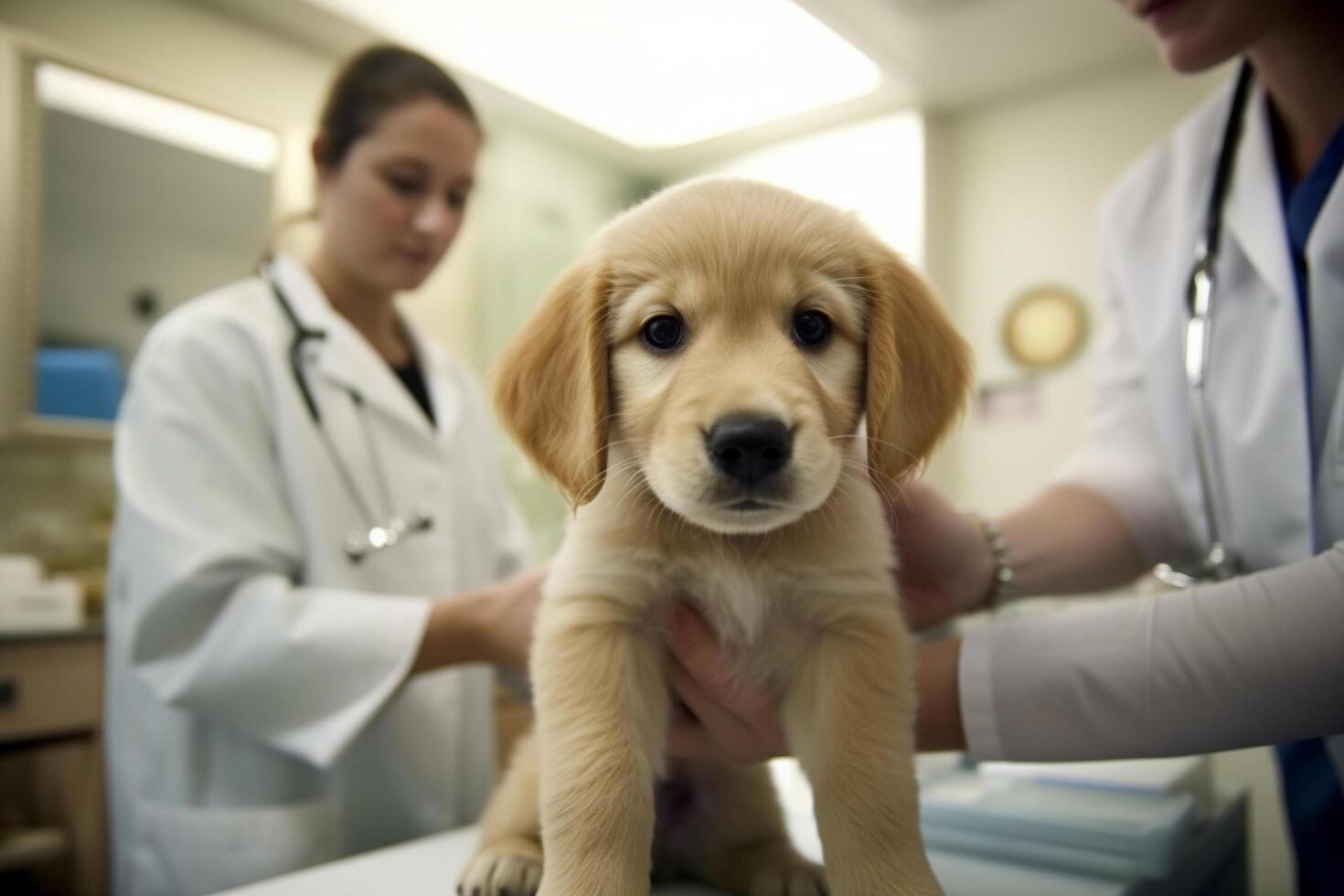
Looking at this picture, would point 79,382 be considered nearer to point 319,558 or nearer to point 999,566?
point 319,558

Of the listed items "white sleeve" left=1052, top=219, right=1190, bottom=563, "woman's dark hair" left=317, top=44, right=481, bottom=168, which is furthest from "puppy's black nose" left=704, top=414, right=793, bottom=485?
"woman's dark hair" left=317, top=44, right=481, bottom=168

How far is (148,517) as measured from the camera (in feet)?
4.92

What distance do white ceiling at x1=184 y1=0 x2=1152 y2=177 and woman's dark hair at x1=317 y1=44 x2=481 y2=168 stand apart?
0.06 m

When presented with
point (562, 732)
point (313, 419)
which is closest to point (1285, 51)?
point (562, 732)

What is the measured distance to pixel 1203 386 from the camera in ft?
4.26

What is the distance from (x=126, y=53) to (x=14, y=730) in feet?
7.64

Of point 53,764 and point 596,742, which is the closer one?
point 596,742

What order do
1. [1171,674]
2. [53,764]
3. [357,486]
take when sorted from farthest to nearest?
[53,764], [357,486], [1171,674]

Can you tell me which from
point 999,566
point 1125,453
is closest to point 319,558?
point 999,566

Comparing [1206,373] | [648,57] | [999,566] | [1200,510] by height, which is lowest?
[999,566]

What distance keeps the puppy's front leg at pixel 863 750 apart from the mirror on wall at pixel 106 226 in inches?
116

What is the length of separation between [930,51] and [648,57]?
703 mm

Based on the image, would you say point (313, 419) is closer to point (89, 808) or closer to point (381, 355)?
point (381, 355)

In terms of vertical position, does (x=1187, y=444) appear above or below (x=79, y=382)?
below
